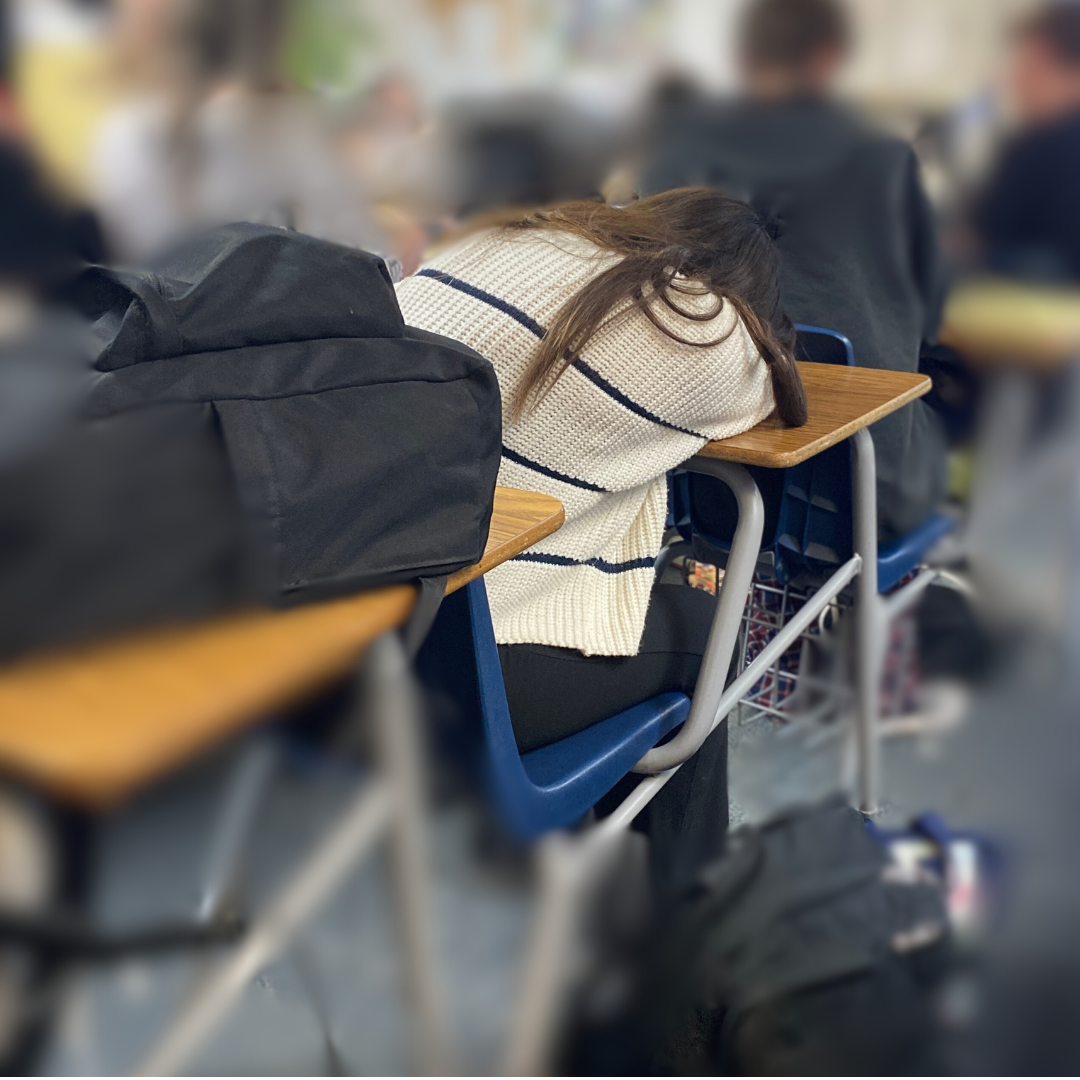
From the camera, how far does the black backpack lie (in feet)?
1.28

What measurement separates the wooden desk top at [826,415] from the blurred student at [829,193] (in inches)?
0.8

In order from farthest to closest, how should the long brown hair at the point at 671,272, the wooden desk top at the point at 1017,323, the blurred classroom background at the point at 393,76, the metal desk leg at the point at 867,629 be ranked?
the long brown hair at the point at 671,272 < the metal desk leg at the point at 867,629 < the wooden desk top at the point at 1017,323 < the blurred classroom background at the point at 393,76

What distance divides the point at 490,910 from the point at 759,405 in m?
0.57

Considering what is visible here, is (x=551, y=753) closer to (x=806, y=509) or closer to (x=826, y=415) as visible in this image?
(x=826, y=415)

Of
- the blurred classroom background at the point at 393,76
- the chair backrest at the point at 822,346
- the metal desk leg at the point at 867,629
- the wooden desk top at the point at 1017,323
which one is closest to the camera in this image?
the blurred classroom background at the point at 393,76

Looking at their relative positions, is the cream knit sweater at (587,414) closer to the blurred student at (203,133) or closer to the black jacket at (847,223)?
the black jacket at (847,223)

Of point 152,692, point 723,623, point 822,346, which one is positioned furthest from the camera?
point 822,346

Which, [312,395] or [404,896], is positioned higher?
[312,395]

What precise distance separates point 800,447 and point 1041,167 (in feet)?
1.37

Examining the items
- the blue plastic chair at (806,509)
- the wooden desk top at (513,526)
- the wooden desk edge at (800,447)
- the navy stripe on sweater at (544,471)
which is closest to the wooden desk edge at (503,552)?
the wooden desk top at (513,526)

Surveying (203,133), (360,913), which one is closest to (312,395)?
(203,133)

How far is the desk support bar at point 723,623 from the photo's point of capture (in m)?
0.78

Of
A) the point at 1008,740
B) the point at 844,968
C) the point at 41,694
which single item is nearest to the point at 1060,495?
the point at 1008,740

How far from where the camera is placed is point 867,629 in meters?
0.79
